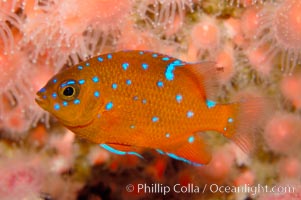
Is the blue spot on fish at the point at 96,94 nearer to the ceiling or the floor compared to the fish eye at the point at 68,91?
nearer to the floor

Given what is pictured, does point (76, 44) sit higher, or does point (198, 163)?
point (76, 44)

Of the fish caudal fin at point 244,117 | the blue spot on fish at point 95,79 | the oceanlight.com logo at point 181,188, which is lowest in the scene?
the oceanlight.com logo at point 181,188

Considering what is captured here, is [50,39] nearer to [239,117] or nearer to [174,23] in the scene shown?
[174,23]

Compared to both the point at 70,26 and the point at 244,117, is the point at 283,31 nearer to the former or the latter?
the point at 244,117

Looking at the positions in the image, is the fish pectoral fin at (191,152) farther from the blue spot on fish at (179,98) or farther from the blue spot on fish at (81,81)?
the blue spot on fish at (81,81)

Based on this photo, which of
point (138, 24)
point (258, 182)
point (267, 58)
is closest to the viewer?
point (138, 24)

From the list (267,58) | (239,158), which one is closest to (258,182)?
(239,158)

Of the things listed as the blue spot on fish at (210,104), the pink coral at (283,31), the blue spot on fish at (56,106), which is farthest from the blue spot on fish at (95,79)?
the pink coral at (283,31)
